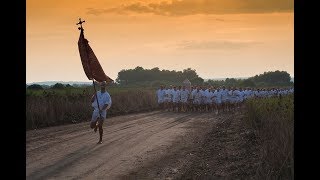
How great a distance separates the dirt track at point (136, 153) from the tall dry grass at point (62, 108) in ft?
5.92

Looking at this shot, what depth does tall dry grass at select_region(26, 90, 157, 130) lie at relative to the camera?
2305 cm

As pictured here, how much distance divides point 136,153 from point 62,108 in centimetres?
1237

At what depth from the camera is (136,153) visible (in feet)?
47.0

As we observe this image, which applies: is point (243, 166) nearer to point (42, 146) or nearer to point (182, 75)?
point (42, 146)

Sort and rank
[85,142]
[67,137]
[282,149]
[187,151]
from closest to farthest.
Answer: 1. [282,149]
2. [187,151]
3. [85,142]
4. [67,137]

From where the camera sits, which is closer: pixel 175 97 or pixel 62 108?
pixel 62 108

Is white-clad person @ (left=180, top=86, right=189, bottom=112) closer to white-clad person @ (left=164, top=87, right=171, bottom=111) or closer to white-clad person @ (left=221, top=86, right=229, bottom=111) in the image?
white-clad person @ (left=164, top=87, right=171, bottom=111)

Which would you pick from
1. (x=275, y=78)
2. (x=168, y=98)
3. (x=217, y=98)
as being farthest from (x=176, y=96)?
(x=275, y=78)

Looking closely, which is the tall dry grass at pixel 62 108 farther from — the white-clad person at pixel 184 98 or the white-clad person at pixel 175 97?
the white-clad person at pixel 184 98

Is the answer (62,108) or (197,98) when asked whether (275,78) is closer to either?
(197,98)

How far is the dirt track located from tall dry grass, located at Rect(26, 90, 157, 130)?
5.92 ft

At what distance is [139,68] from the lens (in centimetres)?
14125

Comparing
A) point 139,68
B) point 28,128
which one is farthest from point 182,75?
point 28,128
